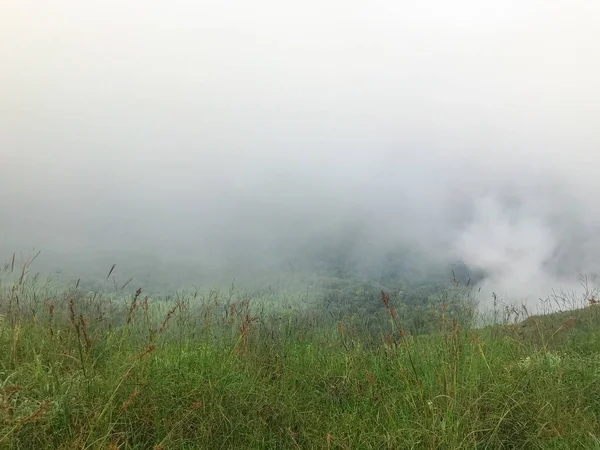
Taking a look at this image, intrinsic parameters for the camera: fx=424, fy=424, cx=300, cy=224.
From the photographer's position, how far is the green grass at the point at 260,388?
2785 millimetres

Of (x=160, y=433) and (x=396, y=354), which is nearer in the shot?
(x=160, y=433)

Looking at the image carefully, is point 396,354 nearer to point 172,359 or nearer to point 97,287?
point 172,359

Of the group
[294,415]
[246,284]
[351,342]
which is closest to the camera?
[294,415]

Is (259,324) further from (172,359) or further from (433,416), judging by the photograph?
(433,416)

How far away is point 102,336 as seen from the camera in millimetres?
4137

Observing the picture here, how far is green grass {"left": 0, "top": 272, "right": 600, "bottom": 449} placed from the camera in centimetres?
279

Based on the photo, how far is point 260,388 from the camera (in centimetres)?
353

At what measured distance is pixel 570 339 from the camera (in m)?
5.83

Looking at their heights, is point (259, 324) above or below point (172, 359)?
below

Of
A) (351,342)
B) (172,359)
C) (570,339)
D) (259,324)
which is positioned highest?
(172,359)

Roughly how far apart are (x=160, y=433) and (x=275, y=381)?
4.12 feet

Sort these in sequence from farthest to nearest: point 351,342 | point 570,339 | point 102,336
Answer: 1. point 570,339
2. point 351,342
3. point 102,336

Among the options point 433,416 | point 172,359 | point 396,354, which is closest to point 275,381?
point 172,359

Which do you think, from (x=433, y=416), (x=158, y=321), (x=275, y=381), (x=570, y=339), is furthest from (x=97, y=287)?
(x=570, y=339)
